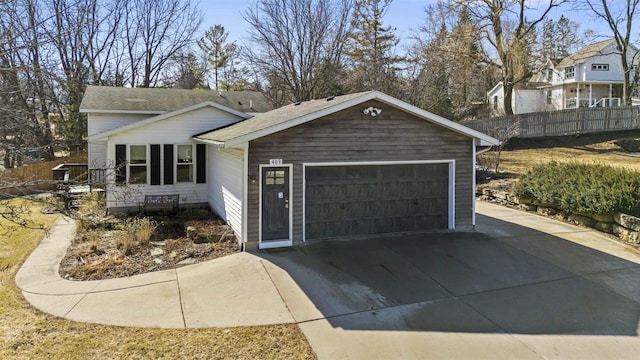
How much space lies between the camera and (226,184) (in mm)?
12016

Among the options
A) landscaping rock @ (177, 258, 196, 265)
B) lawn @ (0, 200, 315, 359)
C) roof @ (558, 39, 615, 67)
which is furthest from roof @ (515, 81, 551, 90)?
lawn @ (0, 200, 315, 359)

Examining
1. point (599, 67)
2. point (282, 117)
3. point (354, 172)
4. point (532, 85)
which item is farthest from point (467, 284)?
point (532, 85)

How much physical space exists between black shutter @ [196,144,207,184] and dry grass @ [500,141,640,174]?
13452 millimetres

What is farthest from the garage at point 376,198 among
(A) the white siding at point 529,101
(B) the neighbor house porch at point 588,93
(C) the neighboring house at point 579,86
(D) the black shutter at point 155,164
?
(A) the white siding at point 529,101

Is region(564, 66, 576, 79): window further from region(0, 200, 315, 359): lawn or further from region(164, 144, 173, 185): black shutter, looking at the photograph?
region(0, 200, 315, 359): lawn

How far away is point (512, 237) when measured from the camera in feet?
36.5

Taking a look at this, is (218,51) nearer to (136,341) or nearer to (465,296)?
(465,296)

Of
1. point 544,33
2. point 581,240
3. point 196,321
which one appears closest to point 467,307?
point 196,321

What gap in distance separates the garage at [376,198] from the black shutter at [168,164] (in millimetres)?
6566

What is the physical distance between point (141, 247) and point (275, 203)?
11.3ft

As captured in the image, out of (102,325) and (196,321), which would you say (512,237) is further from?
(102,325)

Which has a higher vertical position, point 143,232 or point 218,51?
point 218,51

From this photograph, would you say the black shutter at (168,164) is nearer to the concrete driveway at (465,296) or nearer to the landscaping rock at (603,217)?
the concrete driveway at (465,296)

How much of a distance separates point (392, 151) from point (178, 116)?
25.9ft
